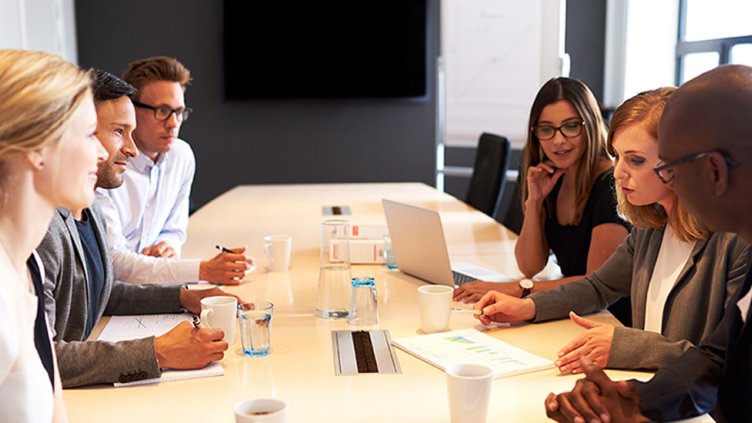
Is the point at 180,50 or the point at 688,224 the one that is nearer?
the point at 688,224

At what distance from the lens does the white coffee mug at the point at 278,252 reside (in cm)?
238

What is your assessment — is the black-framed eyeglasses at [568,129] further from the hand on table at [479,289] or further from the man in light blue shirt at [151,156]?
the man in light blue shirt at [151,156]

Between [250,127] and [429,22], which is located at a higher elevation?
[429,22]

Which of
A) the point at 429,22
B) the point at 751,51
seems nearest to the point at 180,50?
the point at 429,22

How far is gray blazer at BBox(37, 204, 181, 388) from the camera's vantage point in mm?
1439

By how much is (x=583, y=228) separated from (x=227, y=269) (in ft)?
3.52

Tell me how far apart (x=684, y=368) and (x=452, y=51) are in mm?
4301

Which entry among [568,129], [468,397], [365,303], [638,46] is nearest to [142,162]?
[365,303]

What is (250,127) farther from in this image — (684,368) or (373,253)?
(684,368)

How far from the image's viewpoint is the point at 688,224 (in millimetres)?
1645

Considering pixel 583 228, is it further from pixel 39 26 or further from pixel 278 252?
pixel 39 26

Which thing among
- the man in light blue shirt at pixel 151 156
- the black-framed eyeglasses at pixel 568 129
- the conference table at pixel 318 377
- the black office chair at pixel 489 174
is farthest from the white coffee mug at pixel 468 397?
the black office chair at pixel 489 174

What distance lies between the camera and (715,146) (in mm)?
1182

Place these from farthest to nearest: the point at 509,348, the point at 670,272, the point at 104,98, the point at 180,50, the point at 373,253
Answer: the point at 180,50 → the point at 373,253 → the point at 104,98 → the point at 670,272 → the point at 509,348
